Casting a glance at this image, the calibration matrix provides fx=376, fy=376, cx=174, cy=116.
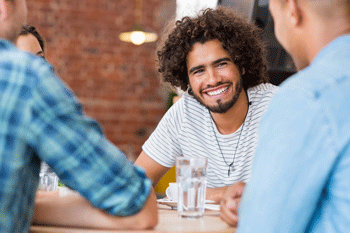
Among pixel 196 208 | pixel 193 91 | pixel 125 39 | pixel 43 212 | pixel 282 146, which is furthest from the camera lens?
pixel 125 39

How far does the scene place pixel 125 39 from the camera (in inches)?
138

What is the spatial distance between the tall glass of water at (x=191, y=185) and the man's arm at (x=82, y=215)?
0.57ft

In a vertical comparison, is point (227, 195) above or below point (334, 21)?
below

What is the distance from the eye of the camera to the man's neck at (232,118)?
5.24ft

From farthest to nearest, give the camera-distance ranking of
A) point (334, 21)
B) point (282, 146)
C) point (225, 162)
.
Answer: point (225, 162)
point (334, 21)
point (282, 146)

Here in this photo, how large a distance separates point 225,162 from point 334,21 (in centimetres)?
97

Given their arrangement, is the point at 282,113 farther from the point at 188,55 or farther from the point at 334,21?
the point at 188,55

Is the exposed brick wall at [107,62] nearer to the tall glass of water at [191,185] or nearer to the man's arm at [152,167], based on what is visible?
the man's arm at [152,167]

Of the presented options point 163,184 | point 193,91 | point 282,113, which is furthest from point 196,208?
point 163,184

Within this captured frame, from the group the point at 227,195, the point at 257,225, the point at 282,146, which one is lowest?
the point at 227,195

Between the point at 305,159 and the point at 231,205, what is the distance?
1.32 feet

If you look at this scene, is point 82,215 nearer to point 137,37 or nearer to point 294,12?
point 294,12

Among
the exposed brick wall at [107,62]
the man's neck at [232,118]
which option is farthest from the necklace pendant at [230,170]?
the exposed brick wall at [107,62]

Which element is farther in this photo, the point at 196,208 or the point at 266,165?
the point at 196,208
